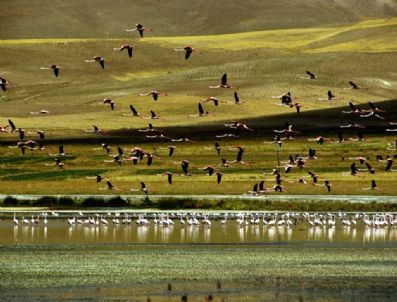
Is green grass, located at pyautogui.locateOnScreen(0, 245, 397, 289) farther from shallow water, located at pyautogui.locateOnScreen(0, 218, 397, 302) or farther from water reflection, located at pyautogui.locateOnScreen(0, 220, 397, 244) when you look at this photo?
water reflection, located at pyautogui.locateOnScreen(0, 220, 397, 244)

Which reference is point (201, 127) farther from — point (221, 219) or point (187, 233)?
point (187, 233)

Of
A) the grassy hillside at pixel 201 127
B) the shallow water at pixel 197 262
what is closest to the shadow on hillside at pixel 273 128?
the grassy hillside at pixel 201 127

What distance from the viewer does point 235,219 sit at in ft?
247

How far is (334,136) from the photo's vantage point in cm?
12369

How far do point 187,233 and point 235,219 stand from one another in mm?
6379

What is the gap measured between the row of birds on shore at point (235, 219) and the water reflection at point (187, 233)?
0.83 feet

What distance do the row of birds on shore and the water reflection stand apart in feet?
0.83

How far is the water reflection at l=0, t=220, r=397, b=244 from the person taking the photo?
214 ft

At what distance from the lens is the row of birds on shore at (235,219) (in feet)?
235

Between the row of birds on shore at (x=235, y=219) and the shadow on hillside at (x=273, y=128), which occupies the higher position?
the shadow on hillside at (x=273, y=128)

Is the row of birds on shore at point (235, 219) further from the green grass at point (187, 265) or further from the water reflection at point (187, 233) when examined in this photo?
the green grass at point (187, 265)

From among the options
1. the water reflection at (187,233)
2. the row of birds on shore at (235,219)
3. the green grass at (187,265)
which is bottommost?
the green grass at (187,265)

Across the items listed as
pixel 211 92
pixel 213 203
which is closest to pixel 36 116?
pixel 211 92

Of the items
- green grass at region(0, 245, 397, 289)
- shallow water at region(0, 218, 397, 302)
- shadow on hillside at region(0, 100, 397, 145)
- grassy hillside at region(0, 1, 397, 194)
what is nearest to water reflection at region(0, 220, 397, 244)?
shallow water at region(0, 218, 397, 302)
